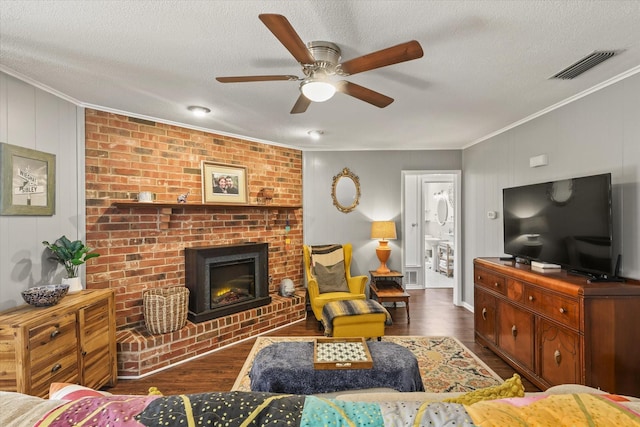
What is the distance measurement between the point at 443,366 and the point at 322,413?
2602 mm

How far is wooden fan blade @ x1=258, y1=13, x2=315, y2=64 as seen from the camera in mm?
1258

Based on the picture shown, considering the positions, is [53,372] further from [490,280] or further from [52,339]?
[490,280]

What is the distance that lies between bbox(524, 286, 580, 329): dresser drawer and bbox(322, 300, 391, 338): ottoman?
4.33 ft

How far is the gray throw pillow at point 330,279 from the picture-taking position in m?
4.20

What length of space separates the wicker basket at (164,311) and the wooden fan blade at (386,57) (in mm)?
2596

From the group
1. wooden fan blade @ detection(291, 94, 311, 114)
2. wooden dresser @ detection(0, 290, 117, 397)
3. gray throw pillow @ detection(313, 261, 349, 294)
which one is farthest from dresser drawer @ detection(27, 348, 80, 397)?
gray throw pillow @ detection(313, 261, 349, 294)

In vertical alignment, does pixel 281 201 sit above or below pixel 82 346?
above

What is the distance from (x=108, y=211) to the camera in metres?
3.01

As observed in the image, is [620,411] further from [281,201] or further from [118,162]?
[281,201]

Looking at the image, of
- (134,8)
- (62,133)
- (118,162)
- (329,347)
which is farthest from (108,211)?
(329,347)

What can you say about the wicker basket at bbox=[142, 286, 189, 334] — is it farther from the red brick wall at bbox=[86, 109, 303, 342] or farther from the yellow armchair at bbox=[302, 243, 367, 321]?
the yellow armchair at bbox=[302, 243, 367, 321]

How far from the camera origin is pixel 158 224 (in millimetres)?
3299

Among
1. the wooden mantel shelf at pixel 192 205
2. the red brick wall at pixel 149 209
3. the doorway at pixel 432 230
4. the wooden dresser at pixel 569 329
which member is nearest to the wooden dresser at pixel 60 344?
the red brick wall at pixel 149 209

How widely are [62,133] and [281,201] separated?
2.57 meters
